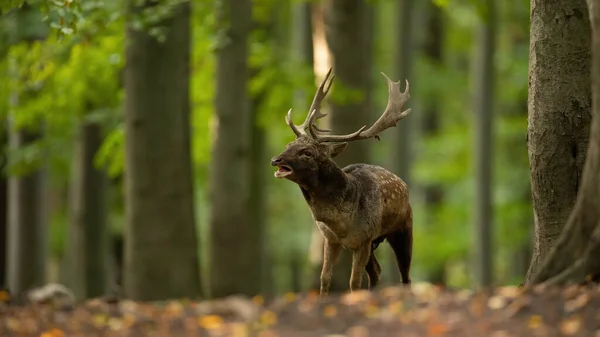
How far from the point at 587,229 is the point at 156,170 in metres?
6.38

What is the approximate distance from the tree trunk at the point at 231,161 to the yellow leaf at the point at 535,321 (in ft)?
27.7

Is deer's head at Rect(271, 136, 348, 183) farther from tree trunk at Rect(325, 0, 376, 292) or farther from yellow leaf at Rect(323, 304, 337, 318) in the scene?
tree trunk at Rect(325, 0, 376, 292)

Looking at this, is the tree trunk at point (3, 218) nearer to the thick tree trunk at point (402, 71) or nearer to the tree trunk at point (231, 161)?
the tree trunk at point (231, 161)

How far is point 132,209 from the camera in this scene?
1191cm

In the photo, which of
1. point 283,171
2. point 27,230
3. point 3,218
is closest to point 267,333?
point 283,171

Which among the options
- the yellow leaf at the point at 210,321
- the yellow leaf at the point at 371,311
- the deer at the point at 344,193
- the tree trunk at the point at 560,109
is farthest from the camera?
the tree trunk at the point at 560,109

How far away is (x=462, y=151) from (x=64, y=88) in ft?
40.6

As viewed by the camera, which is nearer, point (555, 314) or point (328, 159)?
point (555, 314)

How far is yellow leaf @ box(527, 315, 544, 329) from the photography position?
227 inches

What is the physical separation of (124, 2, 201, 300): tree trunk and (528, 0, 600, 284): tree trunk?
6.08 meters

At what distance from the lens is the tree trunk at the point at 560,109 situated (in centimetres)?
842

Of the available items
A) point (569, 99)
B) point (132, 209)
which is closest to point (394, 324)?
point (569, 99)

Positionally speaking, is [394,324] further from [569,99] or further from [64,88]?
[64,88]

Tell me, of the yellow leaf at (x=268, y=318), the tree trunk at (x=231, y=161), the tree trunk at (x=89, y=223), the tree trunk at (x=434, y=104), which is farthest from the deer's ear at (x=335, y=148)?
the tree trunk at (x=434, y=104)
